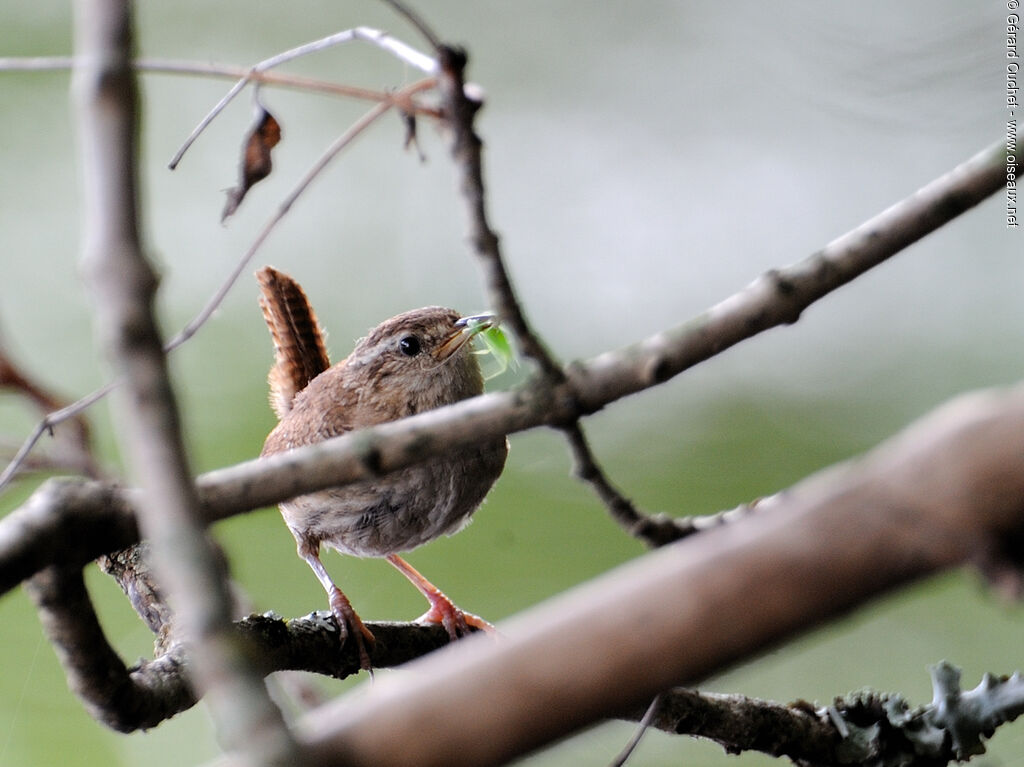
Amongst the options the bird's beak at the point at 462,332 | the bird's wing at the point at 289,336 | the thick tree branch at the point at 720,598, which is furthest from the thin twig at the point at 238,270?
the bird's wing at the point at 289,336

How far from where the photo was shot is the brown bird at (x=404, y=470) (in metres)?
2.27

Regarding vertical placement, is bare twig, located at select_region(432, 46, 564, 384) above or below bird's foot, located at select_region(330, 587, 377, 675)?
above

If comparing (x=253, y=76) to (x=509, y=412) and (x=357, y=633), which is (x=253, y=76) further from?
(x=357, y=633)

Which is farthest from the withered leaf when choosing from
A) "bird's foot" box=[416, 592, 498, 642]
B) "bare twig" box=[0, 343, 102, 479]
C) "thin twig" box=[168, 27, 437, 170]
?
"bird's foot" box=[416, 592, 498, 642]

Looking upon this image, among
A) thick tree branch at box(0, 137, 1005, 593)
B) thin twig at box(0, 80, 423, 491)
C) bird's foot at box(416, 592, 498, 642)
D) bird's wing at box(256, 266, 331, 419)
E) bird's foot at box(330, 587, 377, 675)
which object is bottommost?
bird's foot at box(416, 592, 498, 642)

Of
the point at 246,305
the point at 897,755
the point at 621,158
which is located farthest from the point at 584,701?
the point at 621,158

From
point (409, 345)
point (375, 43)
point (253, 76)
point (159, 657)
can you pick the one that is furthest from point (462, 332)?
point (253, 76)

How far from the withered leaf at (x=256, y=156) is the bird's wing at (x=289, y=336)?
1.60 meters

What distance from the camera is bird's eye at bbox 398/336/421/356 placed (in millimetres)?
2559

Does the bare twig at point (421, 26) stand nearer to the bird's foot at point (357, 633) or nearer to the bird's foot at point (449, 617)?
the bird's foot at point (357, 633)

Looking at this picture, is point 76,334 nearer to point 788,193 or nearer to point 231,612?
point 788,193

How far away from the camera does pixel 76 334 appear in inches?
180

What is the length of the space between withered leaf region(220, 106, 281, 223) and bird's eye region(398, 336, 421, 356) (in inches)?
51.1

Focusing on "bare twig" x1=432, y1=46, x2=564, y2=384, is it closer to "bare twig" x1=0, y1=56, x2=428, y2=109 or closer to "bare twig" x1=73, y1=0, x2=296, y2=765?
"bare twig" x1=0, y1=56, x2=428, y2=109
